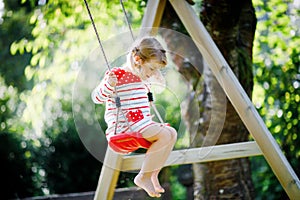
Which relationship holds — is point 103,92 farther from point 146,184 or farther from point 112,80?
point 146,184

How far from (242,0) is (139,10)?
2.79 ft

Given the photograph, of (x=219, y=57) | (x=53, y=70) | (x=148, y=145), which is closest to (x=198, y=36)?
(x=219, y=57)

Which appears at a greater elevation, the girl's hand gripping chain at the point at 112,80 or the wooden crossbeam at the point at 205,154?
the girl's hand gripping chain at the point at 112,80

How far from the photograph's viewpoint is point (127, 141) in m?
1.88

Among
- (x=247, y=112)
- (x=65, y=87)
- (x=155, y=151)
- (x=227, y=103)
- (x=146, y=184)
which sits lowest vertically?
(x=65, y=87)

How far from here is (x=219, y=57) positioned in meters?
2.49

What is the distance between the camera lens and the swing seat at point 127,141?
1856 millimetres

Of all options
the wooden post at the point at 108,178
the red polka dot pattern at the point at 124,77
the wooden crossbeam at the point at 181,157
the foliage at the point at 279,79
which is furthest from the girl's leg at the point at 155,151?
the foliage at the point at 279,79

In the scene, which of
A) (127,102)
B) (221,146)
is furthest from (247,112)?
(127,102)

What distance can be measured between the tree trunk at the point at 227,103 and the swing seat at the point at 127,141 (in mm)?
1355

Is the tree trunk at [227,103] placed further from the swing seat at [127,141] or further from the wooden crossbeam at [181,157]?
the swing seat at [127,141]

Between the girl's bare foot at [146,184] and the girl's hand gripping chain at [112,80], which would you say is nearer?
the girl's hand gripping chain at [112,80]

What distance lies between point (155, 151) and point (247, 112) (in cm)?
64

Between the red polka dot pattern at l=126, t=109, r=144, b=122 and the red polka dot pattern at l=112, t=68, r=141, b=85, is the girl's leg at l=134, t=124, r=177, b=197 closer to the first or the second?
the red polka dot pattern at l=126, t=109, r=144, b=122
